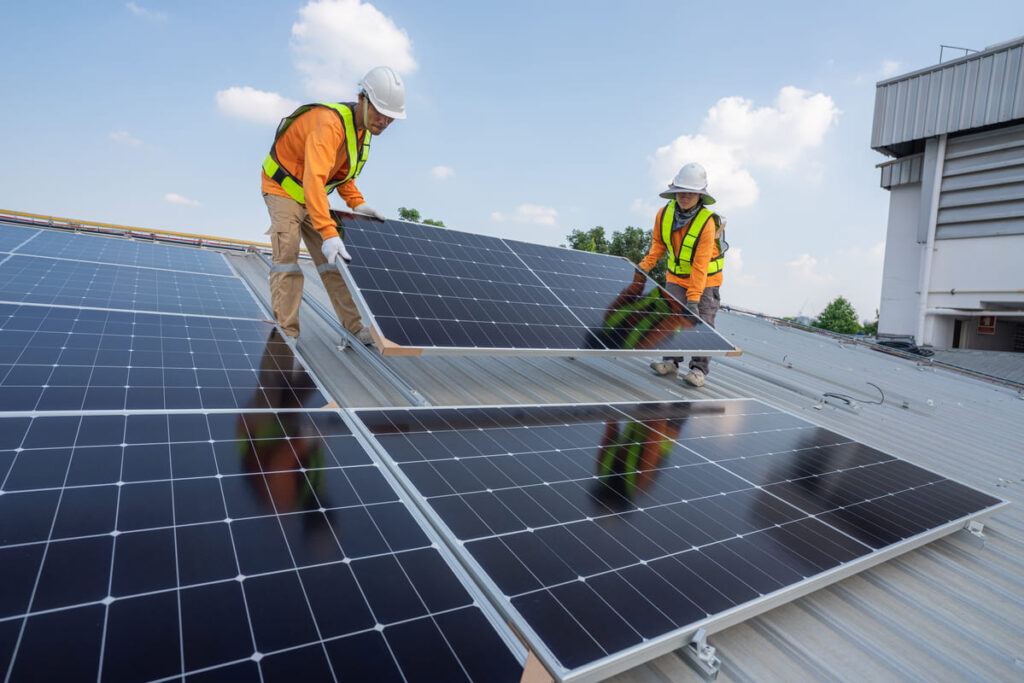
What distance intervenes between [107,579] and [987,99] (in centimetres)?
4345

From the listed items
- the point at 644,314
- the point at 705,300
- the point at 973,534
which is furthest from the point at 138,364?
the point at 705,300

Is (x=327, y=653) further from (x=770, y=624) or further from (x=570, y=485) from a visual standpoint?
(x=770, y=624)

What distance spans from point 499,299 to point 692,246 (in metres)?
3.36

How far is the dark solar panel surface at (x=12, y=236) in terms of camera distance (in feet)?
29.1

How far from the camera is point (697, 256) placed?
8141mm

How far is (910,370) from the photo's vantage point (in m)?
13.6

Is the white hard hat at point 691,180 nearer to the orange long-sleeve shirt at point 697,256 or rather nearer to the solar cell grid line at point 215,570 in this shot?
the orange long-sleeve shirt at point 697,256

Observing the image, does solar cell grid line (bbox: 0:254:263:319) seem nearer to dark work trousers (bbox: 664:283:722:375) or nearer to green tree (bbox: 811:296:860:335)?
dark work trousers (bbox: 664:283:722:375)

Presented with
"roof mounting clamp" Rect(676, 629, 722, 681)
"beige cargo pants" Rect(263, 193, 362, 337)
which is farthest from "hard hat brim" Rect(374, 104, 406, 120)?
"roof mounting clamp" Rect(676, 629, 722, 681)

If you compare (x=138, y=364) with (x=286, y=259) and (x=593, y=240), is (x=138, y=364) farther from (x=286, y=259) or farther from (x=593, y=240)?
(x=593, y=240)

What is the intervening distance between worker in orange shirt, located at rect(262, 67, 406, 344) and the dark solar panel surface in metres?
4.85

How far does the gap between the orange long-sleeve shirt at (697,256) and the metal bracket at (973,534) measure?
176 inches

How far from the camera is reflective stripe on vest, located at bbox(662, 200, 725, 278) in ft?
26.0

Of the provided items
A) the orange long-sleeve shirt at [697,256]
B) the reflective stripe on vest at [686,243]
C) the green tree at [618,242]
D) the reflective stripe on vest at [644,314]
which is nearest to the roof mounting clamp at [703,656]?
the reflective stripe on vest at [644,314]
